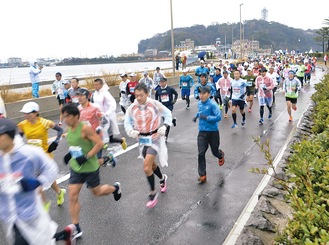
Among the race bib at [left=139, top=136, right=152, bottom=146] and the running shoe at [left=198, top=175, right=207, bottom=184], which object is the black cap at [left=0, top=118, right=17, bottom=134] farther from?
the running shoe at [left=198, top=175, right=207, bottom=184]

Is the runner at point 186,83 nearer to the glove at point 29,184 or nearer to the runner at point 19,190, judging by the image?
the runner at point 19,190

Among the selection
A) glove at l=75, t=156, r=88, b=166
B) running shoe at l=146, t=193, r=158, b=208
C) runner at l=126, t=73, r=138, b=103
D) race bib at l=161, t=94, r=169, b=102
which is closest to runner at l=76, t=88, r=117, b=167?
running shoe at l=146, t=193, r=158, b=208

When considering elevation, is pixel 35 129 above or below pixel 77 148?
above

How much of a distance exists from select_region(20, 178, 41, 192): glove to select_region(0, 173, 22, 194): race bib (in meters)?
0.04

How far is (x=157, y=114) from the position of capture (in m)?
6.11

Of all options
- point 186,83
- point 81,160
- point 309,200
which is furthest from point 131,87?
point 309,200

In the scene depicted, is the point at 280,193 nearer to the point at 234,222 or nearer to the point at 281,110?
the point at 234,222

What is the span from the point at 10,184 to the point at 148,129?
3039 millimetres

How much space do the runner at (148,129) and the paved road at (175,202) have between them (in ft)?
1.54

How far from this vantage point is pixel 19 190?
3193 mm

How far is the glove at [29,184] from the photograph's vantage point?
3.17 meters

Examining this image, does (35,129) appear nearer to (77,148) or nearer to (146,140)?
(77,148)

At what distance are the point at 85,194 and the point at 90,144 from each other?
1823 millimetres

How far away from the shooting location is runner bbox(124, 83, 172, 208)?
591 cm
